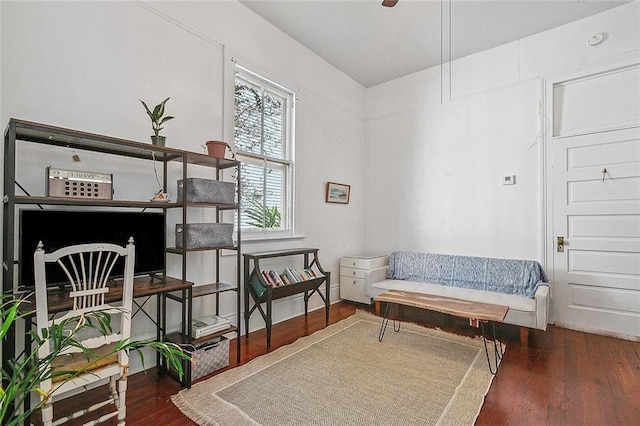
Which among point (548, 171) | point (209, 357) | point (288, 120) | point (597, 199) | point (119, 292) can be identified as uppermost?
point (288, 120)

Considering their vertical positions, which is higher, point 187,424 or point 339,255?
point 339,255

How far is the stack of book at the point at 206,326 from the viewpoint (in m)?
2.46

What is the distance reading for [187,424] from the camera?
1.89 meters

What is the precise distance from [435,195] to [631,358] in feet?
8.52

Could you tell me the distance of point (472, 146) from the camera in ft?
14.1

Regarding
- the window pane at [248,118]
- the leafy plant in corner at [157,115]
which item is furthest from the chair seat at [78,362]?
the window pane at [248,118]

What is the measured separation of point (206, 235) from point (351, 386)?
162 centimetres

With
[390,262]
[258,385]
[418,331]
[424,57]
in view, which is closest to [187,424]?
[258,385]

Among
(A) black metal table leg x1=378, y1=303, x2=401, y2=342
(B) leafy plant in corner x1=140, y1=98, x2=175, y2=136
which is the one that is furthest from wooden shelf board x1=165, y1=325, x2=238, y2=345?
(B) leafy plant in corner x1=140, y1=98, x2=175, y2=136

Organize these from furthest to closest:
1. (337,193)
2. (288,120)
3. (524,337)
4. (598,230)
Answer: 1. (337,193)
2. (288,120)
3. (598,230)
4. (524,337)

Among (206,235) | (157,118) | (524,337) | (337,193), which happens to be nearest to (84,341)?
(206,235)

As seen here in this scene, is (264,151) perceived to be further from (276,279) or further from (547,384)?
(547,384)

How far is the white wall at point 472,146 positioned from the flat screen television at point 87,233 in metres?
3.48

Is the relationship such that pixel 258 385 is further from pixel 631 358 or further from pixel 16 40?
pixel 631 358
